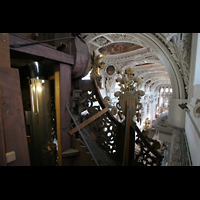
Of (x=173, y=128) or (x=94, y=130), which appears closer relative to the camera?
(x=94, y=130)

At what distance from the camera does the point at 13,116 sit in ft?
3.08

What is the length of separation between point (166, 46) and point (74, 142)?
3055 millimetres

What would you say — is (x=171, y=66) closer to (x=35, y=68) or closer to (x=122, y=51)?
(x=35, y=68)

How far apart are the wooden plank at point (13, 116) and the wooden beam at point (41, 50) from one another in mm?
397

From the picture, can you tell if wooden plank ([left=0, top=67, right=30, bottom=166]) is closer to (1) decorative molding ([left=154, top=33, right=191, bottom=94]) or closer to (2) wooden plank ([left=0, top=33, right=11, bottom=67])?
(2) wooden plank ([left=0, top=33, right=11, bottom=67])

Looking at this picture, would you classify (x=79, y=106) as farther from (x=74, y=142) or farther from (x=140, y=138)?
(x=140, y=138)

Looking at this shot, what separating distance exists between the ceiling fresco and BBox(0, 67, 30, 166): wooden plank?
6.96 metres

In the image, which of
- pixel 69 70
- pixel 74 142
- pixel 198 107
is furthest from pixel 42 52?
pixel 198 107

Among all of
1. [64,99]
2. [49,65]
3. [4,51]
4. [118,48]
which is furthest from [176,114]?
[118,48]

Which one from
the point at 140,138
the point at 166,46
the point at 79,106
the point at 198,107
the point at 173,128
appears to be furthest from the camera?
the point at 166,46

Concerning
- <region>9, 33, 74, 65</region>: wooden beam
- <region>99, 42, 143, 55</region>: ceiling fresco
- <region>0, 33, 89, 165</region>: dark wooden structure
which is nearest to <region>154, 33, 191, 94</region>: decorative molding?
<region>0, 33, 89, 165</region>: dark wooden structure

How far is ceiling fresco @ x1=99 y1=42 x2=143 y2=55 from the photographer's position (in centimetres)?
689

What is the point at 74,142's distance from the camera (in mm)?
1799

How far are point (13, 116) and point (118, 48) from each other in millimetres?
7642
